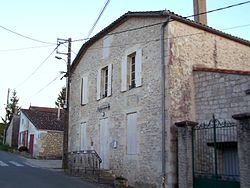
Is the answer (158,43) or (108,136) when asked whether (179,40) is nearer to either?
(158,43)

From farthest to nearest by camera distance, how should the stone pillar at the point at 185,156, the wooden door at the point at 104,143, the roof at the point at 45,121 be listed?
the roof at the point at 45,121 → the wooden door at the point at 104,143 → the stone pillar at the point at 185,156

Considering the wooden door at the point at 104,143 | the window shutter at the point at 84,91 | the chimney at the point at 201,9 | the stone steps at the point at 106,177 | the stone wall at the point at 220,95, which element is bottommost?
the stone steps at the point at 106,177

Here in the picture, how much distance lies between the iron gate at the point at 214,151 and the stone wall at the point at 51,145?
2108cm

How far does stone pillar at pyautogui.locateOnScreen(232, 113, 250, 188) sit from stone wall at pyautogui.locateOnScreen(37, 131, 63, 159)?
24101mm

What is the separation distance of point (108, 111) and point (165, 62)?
471cm

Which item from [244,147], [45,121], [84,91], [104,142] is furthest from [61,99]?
[244,147]

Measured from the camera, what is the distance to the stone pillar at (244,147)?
→ 28.3 ft

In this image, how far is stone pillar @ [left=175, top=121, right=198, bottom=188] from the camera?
10742 mm

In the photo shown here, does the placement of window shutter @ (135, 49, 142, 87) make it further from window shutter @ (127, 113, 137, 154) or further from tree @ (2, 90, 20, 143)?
tree @ (2, 90, 20, 143)

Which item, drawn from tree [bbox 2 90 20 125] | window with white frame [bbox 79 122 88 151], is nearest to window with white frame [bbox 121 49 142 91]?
window with white frame [bbox 79 122 88 151]

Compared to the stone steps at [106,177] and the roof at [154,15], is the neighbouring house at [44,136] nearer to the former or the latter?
the roof at [154,15]

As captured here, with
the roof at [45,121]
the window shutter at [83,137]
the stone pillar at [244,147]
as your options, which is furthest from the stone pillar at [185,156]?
the roof at [45,121]

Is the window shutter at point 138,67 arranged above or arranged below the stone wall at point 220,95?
above

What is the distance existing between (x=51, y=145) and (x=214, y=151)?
75.1 ft
